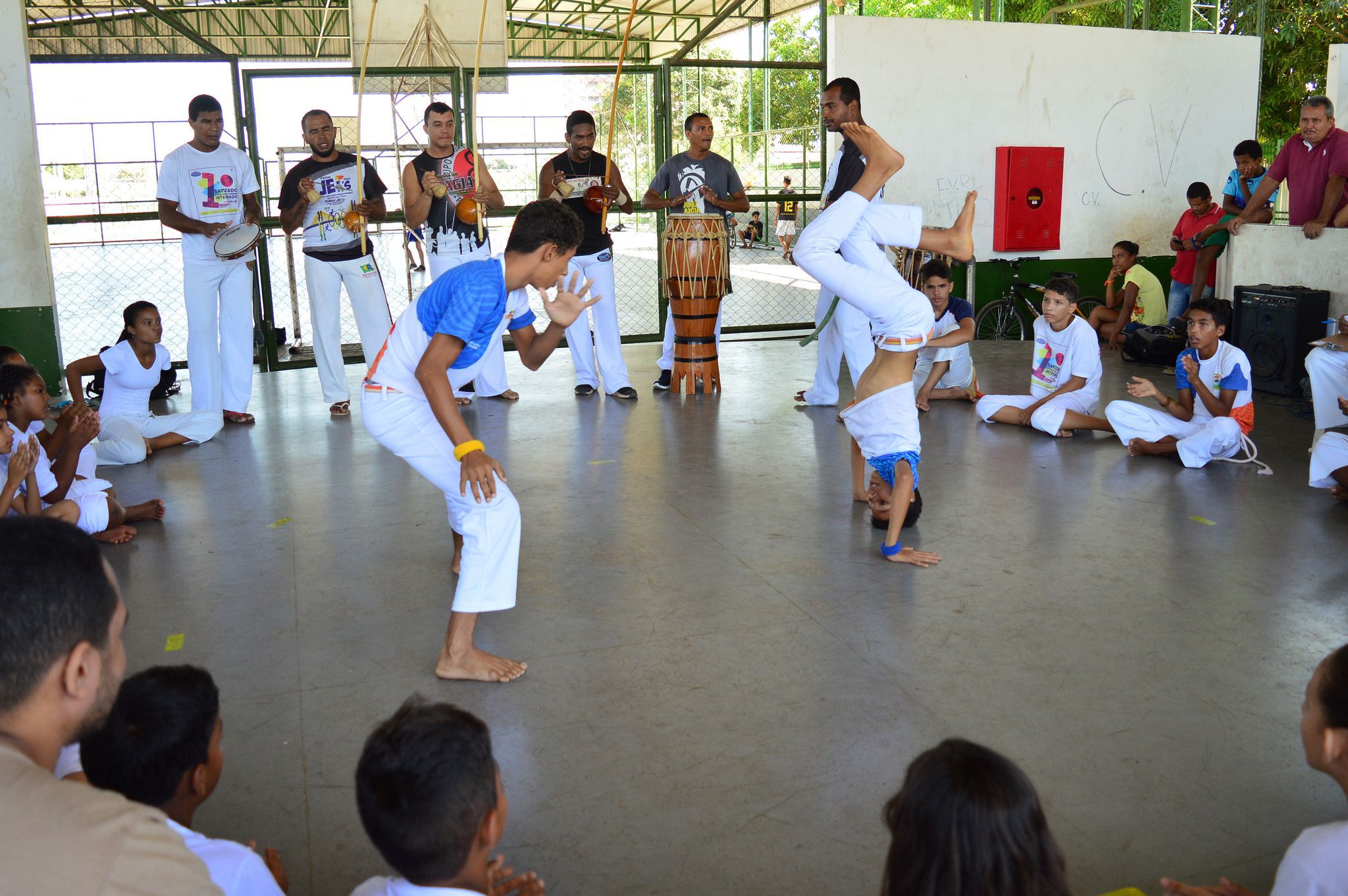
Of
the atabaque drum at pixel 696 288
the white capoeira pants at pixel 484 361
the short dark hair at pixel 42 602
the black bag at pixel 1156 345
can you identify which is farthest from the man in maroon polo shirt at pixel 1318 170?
the short dark hair at pixel 42 602

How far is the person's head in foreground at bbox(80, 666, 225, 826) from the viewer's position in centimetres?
186

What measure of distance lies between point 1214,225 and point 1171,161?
5.74 feet

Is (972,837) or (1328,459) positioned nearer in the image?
(972,837)

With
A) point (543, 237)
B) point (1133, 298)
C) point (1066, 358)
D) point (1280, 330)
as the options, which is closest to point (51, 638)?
point (543, 237)

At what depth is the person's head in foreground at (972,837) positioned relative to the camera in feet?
4.72

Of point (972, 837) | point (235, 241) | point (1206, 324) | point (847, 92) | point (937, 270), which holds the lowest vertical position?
point (972, 837)

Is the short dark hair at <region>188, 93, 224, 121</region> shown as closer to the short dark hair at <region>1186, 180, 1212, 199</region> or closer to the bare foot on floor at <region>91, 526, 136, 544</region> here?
the bare foot on floor at <region>91, 526, 136, 544</region>

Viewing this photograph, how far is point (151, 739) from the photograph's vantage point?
6.18 feet

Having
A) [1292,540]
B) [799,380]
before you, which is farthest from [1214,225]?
[1292,540]

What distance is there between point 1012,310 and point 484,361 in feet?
16.2

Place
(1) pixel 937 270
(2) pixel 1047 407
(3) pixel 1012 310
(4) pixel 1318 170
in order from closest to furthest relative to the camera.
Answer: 1. (2) pixel 1047 407
2. (1) pixel 937 270
3. (4) pixel 1318 170
4. (3) pixel 1012 310

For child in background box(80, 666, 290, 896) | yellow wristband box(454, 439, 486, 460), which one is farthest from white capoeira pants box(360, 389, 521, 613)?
child in background box(80, 666, 290, 896)

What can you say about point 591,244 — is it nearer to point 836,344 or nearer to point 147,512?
point 836,344

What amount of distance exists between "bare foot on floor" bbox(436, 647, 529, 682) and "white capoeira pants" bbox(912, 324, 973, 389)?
14.1 feet
